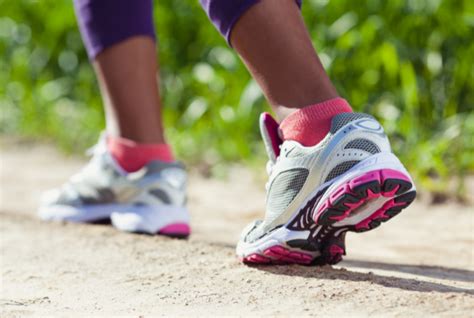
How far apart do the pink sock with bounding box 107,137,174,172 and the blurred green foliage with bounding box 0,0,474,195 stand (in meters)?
1.04

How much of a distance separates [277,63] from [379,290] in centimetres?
49

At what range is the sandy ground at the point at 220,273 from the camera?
1.60 m

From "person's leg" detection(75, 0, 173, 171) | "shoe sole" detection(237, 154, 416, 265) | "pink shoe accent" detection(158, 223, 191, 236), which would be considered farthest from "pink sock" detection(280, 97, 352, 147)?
"person's leg" detection(75, 0, 173, 171)

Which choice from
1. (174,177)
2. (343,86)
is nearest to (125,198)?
(174,177)

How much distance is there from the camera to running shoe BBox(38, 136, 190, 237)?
2.41m

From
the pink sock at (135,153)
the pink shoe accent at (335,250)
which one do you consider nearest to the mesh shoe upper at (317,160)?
the pink shoe accent at (335,250)

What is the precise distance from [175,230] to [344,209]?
794 millimetres

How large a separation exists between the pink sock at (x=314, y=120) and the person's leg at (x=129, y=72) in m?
0.79

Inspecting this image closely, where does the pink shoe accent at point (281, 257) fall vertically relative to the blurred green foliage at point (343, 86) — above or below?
below

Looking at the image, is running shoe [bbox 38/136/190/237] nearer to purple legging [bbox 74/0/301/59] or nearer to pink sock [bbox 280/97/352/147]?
purple legging [bbox 74/0/301/59]

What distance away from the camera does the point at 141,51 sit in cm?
252

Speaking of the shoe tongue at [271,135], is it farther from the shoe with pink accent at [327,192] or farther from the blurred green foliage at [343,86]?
the blurred green foliage at [343,86]

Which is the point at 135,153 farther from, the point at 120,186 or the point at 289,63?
the point at 289,63

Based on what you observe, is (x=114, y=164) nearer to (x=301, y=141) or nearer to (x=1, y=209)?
(x=1, y=209)
